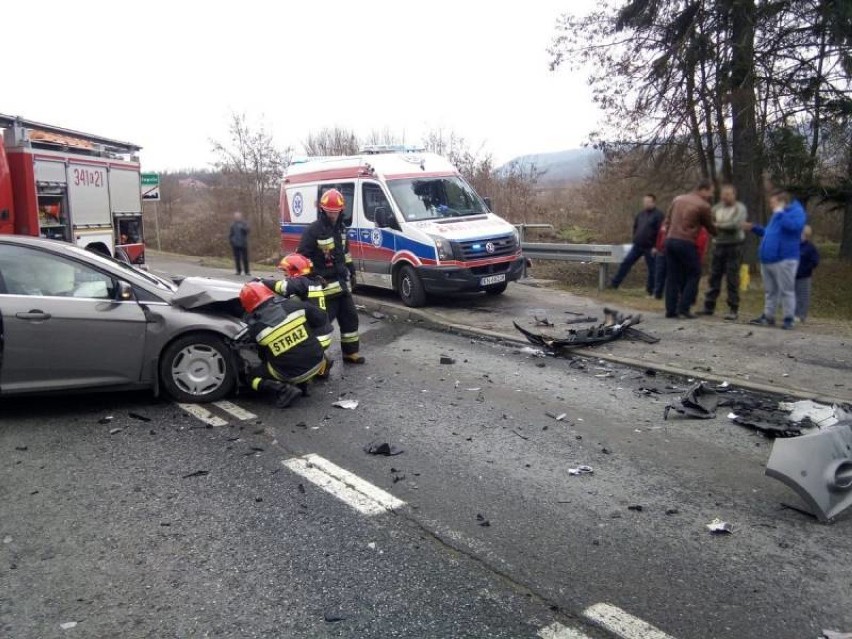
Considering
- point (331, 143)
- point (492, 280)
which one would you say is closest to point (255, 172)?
point (331, 143)

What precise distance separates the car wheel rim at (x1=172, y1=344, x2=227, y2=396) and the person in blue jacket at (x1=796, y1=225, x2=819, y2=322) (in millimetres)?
7767

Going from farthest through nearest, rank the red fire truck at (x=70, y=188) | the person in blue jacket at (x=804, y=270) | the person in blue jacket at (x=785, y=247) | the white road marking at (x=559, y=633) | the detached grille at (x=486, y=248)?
the red fire truck at (x=70, y=188)
the detached grille at (x=486, y=248)
the person in blue jacket at (x=804, y=270)
the person in blue jacket at (x=785, y=247)
the white road marking at (x=559, y=633)

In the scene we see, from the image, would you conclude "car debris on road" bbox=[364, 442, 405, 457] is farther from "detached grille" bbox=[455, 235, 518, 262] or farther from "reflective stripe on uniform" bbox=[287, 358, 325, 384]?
"detached grille" bbox=[455, 235, 518, 262]

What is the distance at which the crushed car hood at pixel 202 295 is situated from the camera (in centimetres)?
655

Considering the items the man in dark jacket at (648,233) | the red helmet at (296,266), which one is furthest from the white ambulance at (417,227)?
the red helmet at (296,266)

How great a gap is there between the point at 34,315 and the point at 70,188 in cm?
793

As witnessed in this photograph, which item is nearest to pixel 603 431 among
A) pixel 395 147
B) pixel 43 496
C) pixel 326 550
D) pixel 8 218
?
pixel 326 550

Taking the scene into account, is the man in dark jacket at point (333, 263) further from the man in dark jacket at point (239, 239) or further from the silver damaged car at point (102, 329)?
the man in dark jacket at point (239, 239)

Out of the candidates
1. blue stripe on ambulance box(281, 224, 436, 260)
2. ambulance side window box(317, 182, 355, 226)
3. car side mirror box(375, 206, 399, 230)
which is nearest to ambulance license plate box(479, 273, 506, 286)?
blue stripe on ambulance box(281, 224, 436, 260)

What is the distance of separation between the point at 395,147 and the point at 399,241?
2.55 m

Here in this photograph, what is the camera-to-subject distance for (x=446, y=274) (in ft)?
37.0

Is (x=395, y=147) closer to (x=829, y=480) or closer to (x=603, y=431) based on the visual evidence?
(x=603, y=431)

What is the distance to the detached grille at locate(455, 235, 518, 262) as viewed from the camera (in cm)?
1130

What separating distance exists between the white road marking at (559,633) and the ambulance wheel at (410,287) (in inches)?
340
